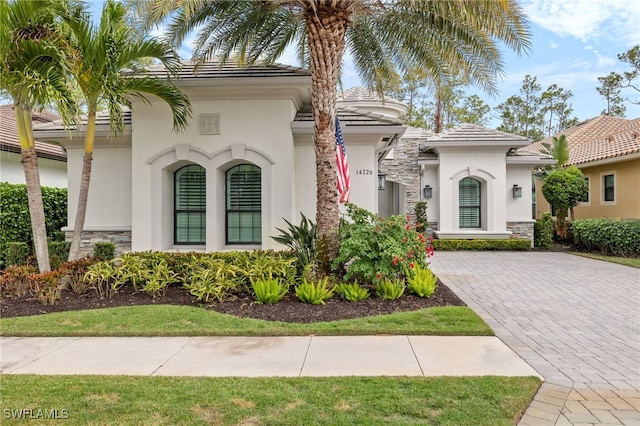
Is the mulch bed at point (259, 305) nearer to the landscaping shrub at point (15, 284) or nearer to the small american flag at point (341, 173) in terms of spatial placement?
the landscaping shrub at point (15, 284)

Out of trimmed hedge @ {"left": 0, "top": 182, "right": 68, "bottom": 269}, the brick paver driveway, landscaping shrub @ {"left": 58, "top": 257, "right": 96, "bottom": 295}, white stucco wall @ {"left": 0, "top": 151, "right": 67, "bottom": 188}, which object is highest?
white stucco wall @ {"left": 0, "top": 151, "right": 67, "bottom": 188}

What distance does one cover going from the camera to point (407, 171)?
65.0ft

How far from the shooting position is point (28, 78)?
7883mm

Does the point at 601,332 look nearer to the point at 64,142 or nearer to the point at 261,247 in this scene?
the point at 261,247

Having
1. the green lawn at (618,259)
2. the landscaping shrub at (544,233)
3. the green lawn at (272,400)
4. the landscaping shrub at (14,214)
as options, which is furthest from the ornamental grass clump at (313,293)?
the landscaping shrub at (544,233)

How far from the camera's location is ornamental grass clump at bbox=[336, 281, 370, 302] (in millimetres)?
7887

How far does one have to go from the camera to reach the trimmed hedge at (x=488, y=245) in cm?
1817

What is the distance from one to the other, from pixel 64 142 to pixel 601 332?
1302 cm

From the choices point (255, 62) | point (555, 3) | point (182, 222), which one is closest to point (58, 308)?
point (182, 222)

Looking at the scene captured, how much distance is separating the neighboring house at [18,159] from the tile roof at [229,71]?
669cm


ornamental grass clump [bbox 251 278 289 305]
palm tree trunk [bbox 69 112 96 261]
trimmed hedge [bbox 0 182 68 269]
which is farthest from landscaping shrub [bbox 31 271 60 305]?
ornamental grass clump [bbox 251 278 289 305]

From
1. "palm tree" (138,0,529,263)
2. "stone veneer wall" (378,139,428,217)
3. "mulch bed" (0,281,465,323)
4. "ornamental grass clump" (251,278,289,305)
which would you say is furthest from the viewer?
"stone veneer wall" (378,139,428,217)

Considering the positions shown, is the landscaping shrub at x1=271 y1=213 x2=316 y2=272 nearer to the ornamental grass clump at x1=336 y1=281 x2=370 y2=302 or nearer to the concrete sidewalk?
the ornamental grass clump at x1=336 y1=281 x2=370 y2=302

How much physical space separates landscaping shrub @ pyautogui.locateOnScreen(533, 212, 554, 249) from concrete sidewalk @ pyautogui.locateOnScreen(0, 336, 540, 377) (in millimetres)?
15033
